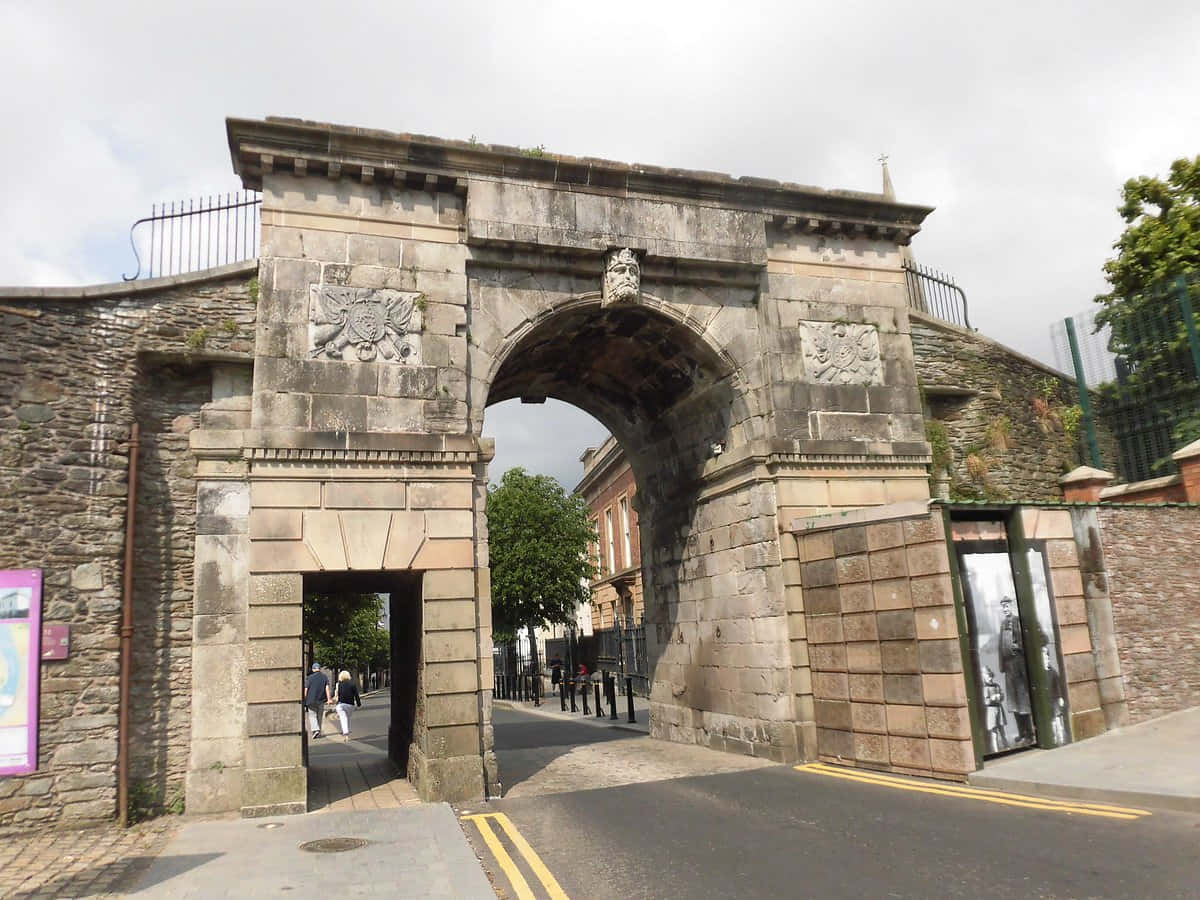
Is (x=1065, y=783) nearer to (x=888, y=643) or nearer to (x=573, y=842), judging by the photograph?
(x=888, y=643)

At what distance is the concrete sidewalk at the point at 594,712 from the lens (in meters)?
17.8

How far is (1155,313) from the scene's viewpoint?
48.6ft

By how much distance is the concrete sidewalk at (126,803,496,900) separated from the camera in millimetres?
6102

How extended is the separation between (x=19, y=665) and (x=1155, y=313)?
58.1ft

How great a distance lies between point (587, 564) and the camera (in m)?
30.7

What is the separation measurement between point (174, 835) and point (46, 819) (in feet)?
5.25

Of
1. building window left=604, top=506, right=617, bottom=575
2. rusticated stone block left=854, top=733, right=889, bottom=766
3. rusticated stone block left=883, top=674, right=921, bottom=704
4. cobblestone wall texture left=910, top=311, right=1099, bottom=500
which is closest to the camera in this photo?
rusticated stone block left=883, top=674, right=921, bottom=704

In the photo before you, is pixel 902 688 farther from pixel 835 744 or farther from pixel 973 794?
pixel 835 744

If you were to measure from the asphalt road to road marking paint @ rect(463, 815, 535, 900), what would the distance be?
0.28ft

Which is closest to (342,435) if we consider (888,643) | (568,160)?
(568,160)

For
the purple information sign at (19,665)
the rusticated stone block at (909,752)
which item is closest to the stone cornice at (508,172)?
the purple information sign at (19,665)

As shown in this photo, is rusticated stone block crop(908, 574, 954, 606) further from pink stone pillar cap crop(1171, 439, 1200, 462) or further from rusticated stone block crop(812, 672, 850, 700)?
pink stone pillar cap crop(1171, 439, 1200, 462)

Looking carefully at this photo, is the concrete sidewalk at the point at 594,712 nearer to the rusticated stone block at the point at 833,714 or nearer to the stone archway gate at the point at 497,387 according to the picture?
the stone archway gate at the point at 497,387

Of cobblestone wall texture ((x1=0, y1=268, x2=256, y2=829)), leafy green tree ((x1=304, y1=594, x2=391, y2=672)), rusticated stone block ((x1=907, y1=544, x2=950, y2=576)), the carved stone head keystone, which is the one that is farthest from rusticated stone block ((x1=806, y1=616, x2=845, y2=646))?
leafy green tree ((x1=304, y1=594, x2=391, y2=672))
